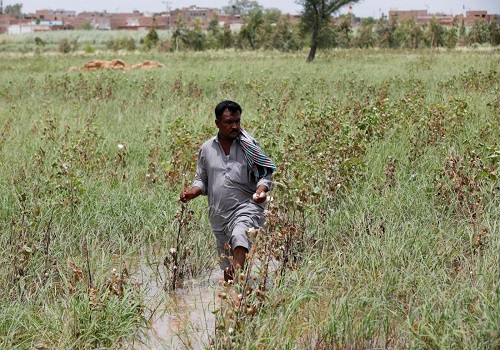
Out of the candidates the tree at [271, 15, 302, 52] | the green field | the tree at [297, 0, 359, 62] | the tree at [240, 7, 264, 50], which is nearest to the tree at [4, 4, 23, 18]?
the tree at [240, 7, 264, 50]

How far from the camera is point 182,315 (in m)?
4.06

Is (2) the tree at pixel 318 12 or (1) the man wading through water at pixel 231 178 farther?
(2) the tree at pixel 318 12

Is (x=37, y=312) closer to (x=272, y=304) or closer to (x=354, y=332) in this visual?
(x=272, y=304)

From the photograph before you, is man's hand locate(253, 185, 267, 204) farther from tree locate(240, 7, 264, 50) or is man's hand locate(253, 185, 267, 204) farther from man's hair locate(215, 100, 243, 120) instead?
tree locate(240, 7, 264, 50)

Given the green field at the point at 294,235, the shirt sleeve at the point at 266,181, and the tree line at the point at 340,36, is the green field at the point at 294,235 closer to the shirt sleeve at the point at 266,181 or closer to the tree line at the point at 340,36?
the shirt sleeve at the point at 266,181

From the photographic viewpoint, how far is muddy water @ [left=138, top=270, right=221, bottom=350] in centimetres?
363

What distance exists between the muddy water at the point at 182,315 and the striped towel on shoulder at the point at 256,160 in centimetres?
80

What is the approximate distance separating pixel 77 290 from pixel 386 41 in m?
45.6

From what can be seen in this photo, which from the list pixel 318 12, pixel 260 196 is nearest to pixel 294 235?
pixel 260 196

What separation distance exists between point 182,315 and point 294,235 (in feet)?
2.92

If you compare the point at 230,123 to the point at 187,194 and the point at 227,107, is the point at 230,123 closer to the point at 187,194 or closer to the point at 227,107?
the point at 227,107

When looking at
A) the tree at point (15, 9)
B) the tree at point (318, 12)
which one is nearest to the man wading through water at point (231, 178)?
the tree at point (318, 12)

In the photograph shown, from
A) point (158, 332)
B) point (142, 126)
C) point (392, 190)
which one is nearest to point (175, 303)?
point (158, 332)

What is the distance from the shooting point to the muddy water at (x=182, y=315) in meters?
3.63
